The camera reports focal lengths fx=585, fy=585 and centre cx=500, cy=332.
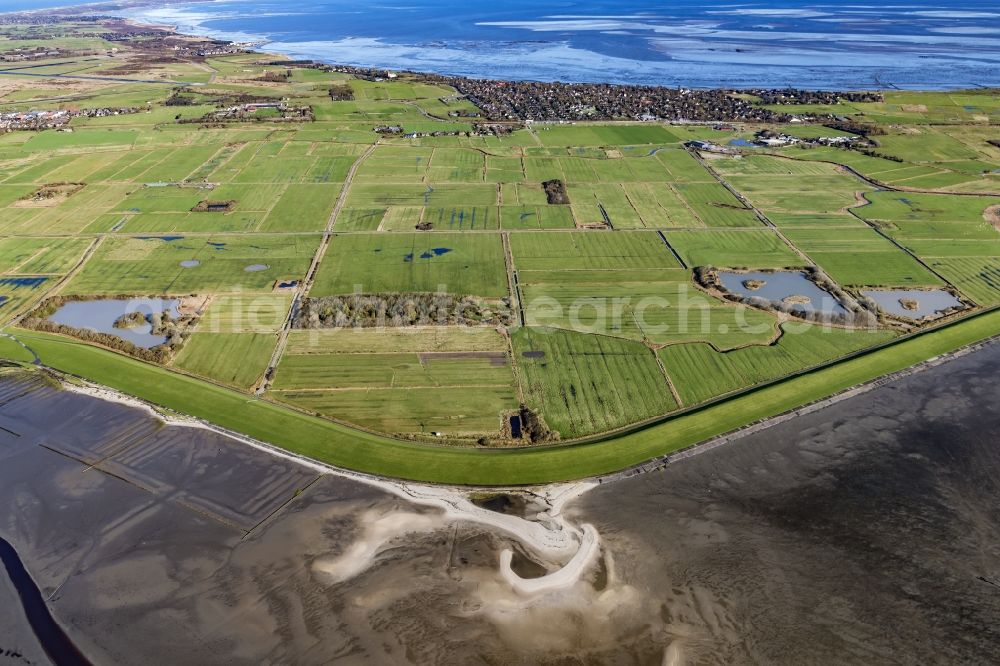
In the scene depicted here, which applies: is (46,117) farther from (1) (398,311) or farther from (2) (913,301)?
(2) (913,301)

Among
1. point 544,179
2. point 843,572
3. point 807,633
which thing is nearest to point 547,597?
point 807,633

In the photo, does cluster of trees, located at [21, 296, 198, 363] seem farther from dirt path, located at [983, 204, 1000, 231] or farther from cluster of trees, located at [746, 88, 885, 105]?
cluster of trees, located at [746, 88, 885, 105]

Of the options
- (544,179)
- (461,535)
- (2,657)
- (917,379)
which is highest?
(544,179)

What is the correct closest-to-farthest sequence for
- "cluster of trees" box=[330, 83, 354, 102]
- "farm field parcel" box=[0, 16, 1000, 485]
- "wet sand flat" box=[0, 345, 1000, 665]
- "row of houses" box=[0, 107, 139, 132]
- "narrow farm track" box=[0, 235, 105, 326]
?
"wet sand flat" box=[0, 345, 1000, 665], "farm field parcel" box=[0, 16, 1000, 485], "narrow farm track" box=[0, 235, 105, 326], "row of houses" box=[0, 107, 139, 132], "cluster of trees" box=[330, 83, 354, 102]

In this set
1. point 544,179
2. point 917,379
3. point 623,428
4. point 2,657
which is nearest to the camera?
point 2,657

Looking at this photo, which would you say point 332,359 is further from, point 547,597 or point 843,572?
point 843,572

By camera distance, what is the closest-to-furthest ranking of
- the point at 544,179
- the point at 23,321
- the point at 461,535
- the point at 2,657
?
1. the point at 2,657
2. the point at 461,535
3. the point at 23,321
4. the point at 544,179

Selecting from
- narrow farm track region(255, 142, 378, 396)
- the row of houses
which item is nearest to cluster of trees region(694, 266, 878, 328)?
narrow farm track region(255, 142, 378, 396)

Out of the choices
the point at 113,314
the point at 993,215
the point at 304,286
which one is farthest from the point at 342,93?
the point at 993,215
